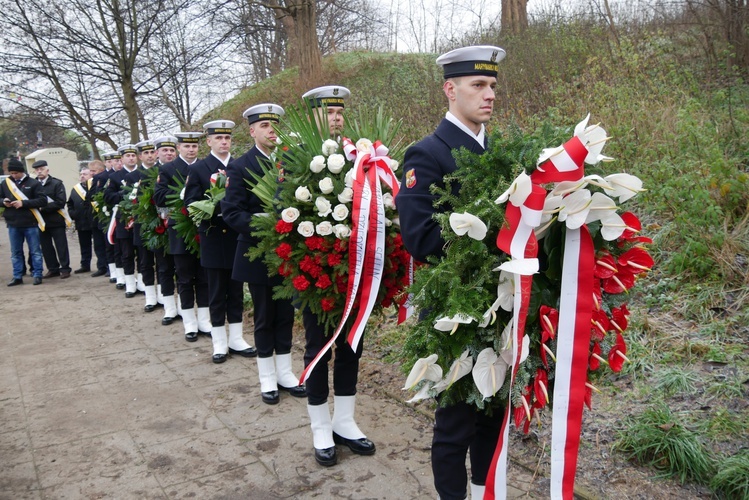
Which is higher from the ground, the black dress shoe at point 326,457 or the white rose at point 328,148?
the white rose at point 328,148

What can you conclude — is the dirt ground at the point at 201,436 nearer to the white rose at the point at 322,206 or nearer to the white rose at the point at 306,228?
the white rose at the point at 306,228

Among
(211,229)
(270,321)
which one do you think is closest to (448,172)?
(270,321)

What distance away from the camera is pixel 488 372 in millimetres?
2461

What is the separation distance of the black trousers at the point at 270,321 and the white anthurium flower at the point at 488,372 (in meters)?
2.54

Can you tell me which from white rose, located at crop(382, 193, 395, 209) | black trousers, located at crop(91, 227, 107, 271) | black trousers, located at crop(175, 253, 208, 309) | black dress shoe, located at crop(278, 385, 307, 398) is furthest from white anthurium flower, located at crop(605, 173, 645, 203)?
black trousers, located at crop(91, 227, 107, 271)

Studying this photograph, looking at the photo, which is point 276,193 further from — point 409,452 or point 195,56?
point 195,56

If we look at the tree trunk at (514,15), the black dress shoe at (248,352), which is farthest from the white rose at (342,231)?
the tree trunk at (514,15)

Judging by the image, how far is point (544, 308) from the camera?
2.43m

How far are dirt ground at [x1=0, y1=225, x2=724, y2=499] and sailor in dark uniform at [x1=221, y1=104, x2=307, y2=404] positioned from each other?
330mm

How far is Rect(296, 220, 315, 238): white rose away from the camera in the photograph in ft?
11.7

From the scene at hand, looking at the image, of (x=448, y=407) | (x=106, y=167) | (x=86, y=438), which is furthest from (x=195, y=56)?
(x=448, y=407)

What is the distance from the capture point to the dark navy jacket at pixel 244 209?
470 cm

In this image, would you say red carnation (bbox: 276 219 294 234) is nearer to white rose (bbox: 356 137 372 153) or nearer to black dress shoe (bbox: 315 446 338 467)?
white rose (bbox: 356 137 372 153)

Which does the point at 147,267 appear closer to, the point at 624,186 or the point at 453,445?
the point at 453,445
